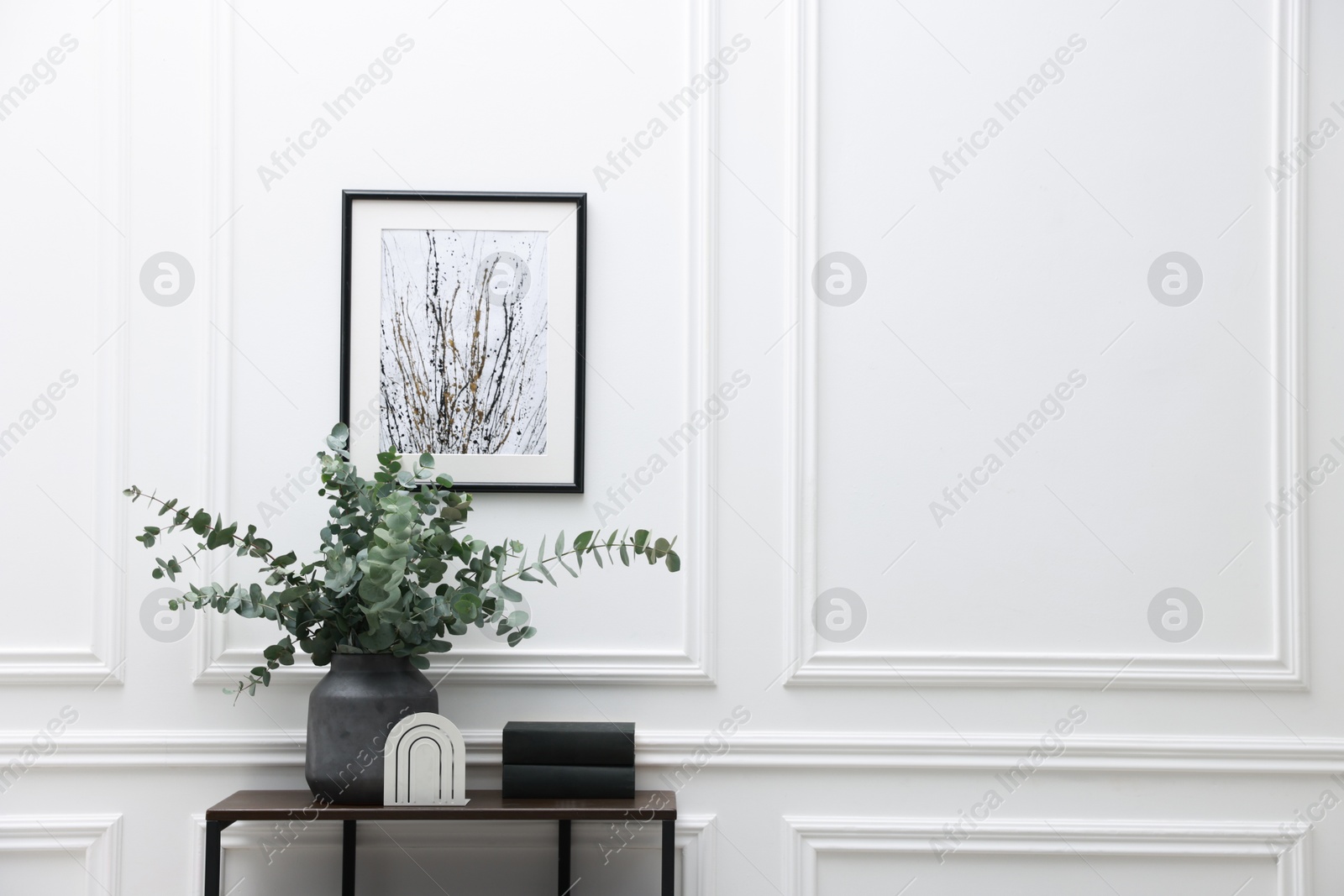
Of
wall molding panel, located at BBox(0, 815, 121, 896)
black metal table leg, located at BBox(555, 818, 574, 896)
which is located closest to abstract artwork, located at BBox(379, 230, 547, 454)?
black metal table leg, located at BBox(555, 818, 574, 896)

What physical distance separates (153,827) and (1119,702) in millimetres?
1839

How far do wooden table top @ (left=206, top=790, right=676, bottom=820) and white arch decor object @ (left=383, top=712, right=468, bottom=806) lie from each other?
18 millimetres

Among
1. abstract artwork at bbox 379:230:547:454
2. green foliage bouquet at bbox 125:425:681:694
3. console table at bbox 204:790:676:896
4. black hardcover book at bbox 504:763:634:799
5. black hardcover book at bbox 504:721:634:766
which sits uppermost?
abstract artwork at bbox 379:230:547:454

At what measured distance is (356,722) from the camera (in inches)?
59.8

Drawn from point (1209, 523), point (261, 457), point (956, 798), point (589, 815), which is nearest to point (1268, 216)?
point (1209, 523)

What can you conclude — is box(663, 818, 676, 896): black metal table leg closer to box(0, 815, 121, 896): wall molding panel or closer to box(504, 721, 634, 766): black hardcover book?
box(504, 721, 634, 766): black hardcover book

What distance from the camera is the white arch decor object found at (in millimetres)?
1498

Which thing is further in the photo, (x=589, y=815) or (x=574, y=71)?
(x=574, y=71)

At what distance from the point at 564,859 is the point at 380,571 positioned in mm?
652

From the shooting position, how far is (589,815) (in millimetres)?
1493

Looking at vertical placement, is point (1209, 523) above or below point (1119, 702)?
above

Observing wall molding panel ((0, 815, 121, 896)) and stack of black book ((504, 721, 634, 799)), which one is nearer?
stack of black book ((504, 721, 634, 799))

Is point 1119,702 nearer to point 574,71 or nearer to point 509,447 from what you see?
point 509,447

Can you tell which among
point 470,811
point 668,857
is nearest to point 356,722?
point 470,811
